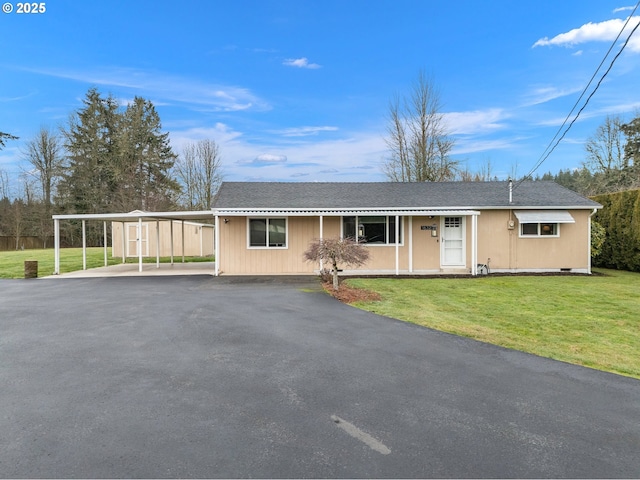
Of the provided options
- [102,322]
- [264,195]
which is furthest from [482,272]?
[102,322]

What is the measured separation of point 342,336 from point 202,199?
88.1 ft

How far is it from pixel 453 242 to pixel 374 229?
3.05 m

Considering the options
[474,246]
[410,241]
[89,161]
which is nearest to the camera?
[474,246]

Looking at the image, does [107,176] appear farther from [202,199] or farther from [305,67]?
[305,67]

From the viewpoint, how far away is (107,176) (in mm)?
33000

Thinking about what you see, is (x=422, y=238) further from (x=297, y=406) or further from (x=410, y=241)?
(x=297, y=406)

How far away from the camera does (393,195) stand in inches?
594

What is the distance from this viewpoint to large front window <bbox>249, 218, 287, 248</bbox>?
13.7 m

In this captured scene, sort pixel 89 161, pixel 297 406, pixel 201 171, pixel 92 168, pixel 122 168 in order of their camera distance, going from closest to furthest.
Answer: pixel 297 406
pixel 201 171
pixel 122 168
pixel 92 168
pixel 89 161

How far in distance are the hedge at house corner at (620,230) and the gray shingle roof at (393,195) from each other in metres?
1.70

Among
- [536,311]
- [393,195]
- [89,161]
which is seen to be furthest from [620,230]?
[89,161]

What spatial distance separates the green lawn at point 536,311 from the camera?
509cm

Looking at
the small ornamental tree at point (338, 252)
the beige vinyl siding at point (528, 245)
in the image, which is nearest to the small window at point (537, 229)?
the beige vinyl siding at point (528, 245)

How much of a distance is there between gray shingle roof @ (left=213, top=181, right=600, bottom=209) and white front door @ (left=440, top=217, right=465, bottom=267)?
667mm
